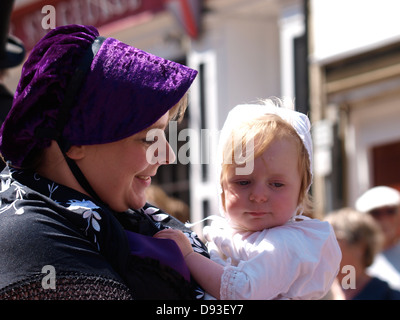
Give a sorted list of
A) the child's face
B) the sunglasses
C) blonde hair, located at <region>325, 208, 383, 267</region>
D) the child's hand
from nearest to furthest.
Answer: the child's hand, the child's face, blonde hair, located at <region>325, 208, 383, 267</region>, the sunglasses

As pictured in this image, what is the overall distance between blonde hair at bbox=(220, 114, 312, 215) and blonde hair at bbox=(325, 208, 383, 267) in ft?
7.01

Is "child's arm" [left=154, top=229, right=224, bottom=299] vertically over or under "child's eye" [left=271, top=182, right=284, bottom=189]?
under

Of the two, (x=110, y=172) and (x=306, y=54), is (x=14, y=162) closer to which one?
(x=110, y=172)

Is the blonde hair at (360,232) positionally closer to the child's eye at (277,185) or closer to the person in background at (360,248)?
the person in background at (360,248)

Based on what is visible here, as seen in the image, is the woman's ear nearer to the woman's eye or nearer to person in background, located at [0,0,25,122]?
the woman's eye

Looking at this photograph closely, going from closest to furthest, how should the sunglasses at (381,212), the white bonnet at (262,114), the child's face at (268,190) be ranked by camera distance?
the child's face at (268,190)
the white bonnet at (262,114)
the sunglasses at (381,212)

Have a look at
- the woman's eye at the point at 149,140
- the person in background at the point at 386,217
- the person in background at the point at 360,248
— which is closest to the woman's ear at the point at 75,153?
the woman's eye at the point at 149,140

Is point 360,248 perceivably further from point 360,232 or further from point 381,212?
point 381,212

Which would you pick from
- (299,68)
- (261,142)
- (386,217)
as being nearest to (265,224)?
(261,142)

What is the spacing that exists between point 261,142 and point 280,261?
1.13 ft

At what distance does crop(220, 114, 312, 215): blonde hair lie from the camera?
2.01 m

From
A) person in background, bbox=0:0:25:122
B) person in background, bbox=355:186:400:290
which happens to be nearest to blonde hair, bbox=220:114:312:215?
person in background, bbox=0:0:25:122

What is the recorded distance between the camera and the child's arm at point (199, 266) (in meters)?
1.83
